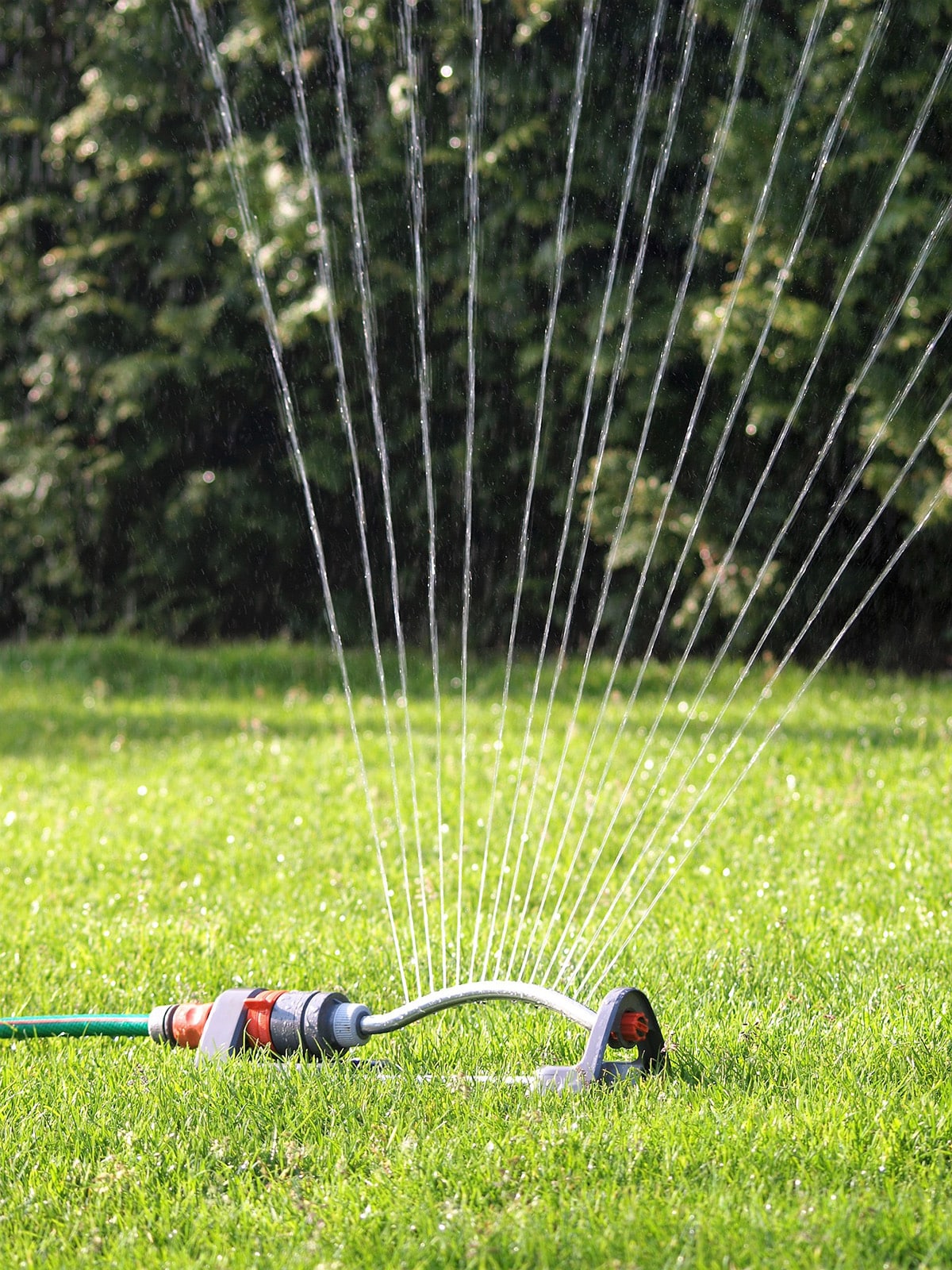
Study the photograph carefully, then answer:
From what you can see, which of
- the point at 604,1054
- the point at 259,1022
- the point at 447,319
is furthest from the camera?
the point at 447,319

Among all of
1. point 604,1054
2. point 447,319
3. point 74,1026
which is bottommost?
point 74,1026

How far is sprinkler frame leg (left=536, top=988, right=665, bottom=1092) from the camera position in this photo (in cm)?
221

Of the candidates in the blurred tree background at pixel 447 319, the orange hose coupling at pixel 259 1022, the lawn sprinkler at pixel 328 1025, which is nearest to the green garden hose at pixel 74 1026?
the lawn sprinkler at pixel 328 1025

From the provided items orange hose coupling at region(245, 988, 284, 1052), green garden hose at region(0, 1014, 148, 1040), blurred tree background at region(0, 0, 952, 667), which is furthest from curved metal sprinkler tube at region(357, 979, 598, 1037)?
blurred tree background at region(0, 0, 952, 667)

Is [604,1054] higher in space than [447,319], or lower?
lower

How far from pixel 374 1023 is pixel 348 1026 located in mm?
48

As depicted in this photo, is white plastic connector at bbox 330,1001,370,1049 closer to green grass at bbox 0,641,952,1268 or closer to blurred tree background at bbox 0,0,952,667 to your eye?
green grass at bbox 0,641,952,1268

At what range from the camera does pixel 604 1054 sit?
7.30 ft

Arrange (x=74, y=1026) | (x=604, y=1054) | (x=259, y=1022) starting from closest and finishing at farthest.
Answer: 1. (x=604, y=1054)
2. (x=259, y=1022)
3. (x=74, y=1026)

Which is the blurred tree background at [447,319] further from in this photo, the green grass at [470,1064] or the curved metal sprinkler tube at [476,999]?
the curved metal sprinkler tube at [476,999]

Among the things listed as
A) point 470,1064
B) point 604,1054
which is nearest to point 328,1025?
point 470,1064

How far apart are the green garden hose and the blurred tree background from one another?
491 cm

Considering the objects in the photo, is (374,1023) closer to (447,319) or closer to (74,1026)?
(74,1026)

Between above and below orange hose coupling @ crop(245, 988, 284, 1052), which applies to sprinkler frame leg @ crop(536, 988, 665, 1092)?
above
